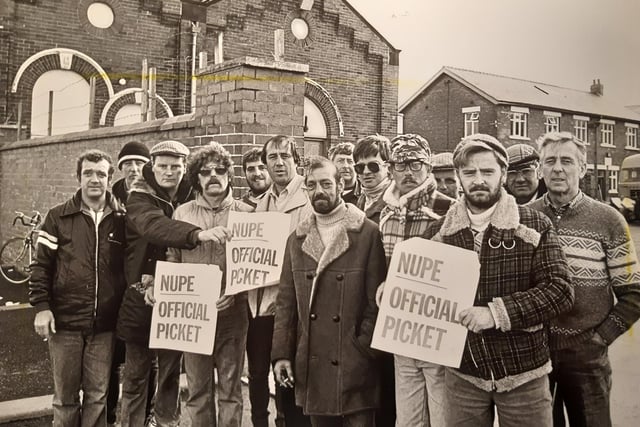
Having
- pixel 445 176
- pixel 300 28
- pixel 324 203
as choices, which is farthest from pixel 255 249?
pixel 300 28

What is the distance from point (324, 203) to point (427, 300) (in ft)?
2.11

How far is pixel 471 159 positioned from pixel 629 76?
1096 mm

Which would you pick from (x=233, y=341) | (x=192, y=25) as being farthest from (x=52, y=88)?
(x=233, y=341)

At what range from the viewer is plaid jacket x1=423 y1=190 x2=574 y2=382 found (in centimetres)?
202

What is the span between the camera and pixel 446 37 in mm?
3068

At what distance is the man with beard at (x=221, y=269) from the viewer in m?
3.03

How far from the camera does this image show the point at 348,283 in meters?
2.51

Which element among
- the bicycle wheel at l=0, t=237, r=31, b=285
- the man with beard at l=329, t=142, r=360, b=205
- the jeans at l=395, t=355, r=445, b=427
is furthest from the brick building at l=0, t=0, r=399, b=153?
the bicycle wheel at l=0, t=237, r=31, b=285

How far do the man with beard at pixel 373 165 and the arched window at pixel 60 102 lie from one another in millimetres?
2570

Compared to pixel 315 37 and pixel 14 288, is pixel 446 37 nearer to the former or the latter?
pixel 315 37

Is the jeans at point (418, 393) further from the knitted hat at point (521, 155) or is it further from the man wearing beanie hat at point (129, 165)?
the man wearing beanie hat at point (129, 165)

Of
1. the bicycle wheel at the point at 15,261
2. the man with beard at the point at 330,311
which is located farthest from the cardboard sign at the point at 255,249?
the bicycle wheel at the point at 15,261

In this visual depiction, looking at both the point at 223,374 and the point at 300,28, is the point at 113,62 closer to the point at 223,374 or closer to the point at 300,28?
the point at 223,374

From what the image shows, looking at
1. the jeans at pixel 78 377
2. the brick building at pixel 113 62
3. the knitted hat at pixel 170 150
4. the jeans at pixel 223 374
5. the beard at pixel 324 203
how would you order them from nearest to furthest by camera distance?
the beard at pixel 324 203, the jeans at pixel 223 374, the jeans at pixel 78 377, the knitted hat at pixel 170 150, the brick building at pixel 113 62
